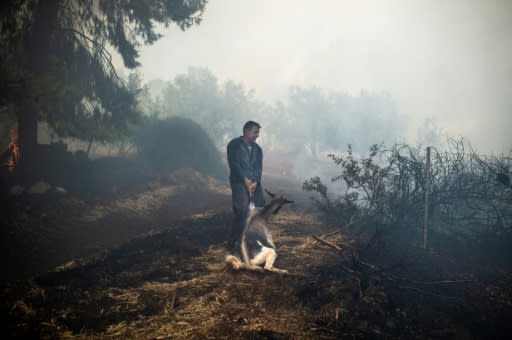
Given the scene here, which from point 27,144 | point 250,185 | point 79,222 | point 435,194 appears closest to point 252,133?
point 250,185

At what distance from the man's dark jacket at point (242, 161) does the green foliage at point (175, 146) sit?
41.7 ft

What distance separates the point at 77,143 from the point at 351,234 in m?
25.0

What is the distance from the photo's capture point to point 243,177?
5.46 metres

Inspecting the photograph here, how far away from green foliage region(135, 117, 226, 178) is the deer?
1342cm

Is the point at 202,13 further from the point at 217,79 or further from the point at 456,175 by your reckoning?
the point at 217,79

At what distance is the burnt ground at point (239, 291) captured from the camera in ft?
10.7

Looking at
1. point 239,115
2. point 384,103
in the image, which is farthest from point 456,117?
point 239,115

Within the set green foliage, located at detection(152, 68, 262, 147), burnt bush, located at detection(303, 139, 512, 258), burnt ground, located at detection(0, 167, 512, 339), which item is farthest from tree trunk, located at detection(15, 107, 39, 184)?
green foliage, located at detection(152, 68, 262, 147)

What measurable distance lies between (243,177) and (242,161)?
1.14ft

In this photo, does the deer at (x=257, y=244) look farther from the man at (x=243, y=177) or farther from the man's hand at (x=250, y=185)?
the man's hand at (x=250, y=185)

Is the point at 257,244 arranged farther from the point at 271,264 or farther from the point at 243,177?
the point at 243,177

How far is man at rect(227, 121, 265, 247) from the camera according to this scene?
545cm

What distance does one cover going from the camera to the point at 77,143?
25.0 m

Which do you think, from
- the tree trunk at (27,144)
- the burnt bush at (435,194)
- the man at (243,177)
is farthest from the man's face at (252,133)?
the tree trunk at (27,144)
